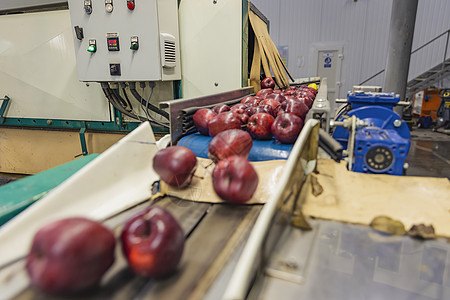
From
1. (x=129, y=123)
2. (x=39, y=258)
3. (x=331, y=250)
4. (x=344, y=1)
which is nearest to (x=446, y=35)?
(x=344, y=1)

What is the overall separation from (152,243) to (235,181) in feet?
1.38

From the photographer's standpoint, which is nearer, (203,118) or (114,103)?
(203,118)

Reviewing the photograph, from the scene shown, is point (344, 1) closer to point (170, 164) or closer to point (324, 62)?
point (324, 62)

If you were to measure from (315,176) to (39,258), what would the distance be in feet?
3.33

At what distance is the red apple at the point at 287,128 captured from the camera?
1320 millimetres

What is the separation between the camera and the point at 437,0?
7.29 meters

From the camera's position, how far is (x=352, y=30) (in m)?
7.66

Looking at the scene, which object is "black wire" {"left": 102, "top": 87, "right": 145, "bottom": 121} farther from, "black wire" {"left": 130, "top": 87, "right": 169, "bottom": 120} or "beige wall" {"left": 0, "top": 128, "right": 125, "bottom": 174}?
"beige wall" {"left": 0, "top": 128, "right": 125, "bottom": 174}

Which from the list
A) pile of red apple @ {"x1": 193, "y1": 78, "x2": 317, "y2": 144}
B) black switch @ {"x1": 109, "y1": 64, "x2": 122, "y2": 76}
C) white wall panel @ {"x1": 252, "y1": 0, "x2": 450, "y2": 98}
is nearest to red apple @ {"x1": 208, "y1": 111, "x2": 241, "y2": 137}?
pile of red apple @ {"x1": 193, "y1": 78, "x2": 317, "y2": 144}

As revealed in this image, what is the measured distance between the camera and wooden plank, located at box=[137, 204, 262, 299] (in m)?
0.61

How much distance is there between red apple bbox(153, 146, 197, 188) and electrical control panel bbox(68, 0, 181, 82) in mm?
1646

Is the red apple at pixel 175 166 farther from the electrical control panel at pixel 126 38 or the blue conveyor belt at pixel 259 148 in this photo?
the electrical control panel at pixel 126 38

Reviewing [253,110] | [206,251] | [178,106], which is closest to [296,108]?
[253,110]

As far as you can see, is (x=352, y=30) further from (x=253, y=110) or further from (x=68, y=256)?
(x=68, y=256)
